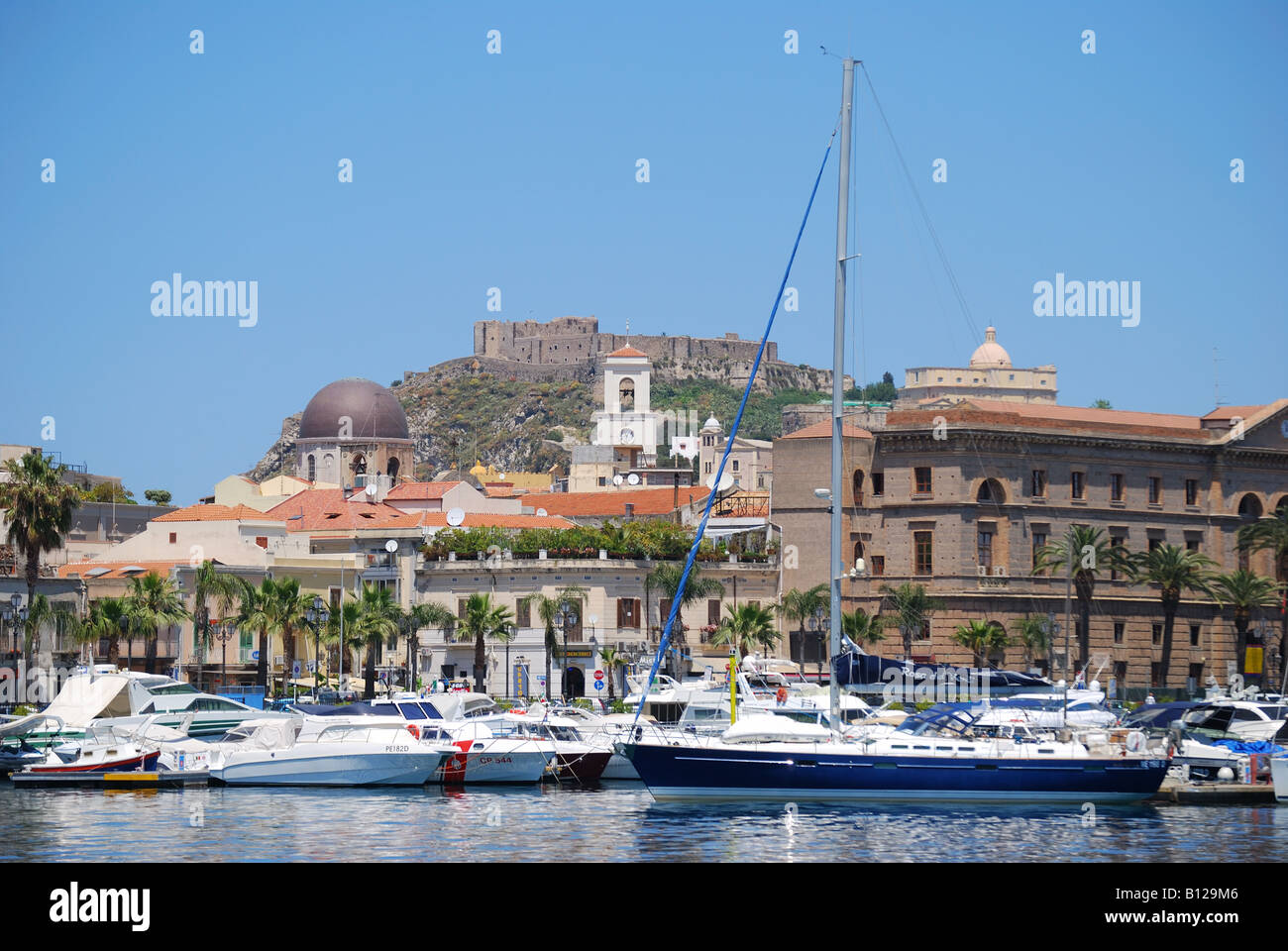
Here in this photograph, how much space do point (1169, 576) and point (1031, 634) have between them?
280 inches

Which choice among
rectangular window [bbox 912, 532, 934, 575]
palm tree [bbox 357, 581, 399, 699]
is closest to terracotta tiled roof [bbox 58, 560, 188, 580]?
palm tree [bbox 357, 581, 399, 699]

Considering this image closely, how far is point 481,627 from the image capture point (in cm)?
7475

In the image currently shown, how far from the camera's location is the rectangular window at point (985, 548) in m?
83.2

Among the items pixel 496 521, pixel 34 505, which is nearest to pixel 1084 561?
pixel 496 521

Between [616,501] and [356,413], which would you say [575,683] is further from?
[356,413]

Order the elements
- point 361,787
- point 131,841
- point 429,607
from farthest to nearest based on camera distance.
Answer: point 429,607
point 361,787
point 131,841

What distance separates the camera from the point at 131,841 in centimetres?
3519

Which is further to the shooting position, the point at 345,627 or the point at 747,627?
the point at 747,627

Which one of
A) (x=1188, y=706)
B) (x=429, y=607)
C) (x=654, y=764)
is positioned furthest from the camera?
(x=429, y=607)

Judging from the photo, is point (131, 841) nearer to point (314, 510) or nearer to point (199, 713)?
point (199, 713)
